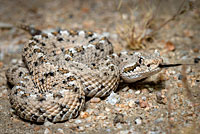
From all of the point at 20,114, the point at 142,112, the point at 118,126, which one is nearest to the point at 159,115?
the point at 142,112

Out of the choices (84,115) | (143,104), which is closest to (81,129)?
(84,115)

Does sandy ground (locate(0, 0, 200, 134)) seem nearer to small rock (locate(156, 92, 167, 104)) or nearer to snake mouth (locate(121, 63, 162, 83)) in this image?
small rock (locate(156, 92, 167, 104))

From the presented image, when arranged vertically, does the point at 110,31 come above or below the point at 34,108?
above

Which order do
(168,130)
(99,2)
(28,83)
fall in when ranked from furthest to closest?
(99,2) → (28,83) → (168,130)

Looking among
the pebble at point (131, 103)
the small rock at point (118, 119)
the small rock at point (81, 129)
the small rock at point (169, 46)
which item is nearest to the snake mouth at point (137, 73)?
the pebble at point (131, 103)

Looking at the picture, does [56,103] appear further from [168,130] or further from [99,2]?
[99,2]

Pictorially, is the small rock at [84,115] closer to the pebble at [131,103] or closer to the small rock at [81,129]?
the small rock at [81,129]

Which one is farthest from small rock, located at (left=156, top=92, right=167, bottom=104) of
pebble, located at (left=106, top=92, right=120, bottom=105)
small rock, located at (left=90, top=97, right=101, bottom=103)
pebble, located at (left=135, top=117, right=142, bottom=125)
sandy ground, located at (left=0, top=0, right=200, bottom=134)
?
small rock, located at (left=90, top=97, right=101, bottom=103)
